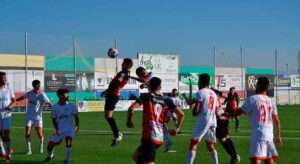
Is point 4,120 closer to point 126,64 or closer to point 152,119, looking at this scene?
point 126,64

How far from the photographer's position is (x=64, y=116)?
48.0ft

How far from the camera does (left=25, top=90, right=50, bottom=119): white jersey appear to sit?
680 inches

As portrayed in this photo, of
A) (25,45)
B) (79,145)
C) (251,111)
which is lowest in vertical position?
(79,145)

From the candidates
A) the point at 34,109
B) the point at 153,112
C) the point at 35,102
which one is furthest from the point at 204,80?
the point at 34,109

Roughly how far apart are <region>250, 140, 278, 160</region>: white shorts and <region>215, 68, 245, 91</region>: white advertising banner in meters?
53.7

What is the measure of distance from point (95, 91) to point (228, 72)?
17.3 meters

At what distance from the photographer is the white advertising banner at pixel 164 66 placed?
5600 centimetres

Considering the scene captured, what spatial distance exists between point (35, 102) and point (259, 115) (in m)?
9.35

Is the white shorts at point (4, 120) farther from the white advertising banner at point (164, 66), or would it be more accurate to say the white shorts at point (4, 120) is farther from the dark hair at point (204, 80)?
the white advertising banner at point (164, 66)

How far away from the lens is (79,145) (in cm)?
1991

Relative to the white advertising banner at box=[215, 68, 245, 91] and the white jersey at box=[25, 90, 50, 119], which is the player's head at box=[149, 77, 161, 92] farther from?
the white advertising banner at box=[215, 68, 245, 91]

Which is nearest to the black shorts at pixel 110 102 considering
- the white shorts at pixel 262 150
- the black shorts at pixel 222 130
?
the black shorts at pixel 222 130

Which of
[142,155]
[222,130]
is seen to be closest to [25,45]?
[222,130]

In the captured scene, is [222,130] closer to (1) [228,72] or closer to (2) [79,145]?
(2) [79,145]
